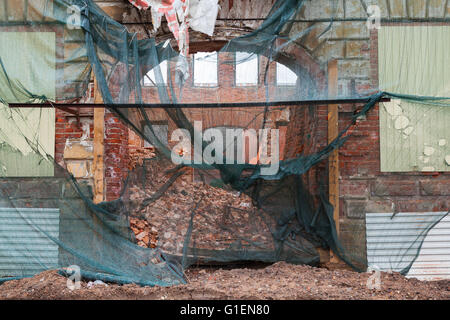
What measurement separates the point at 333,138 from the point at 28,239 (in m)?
3.14

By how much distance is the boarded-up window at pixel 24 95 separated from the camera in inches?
129

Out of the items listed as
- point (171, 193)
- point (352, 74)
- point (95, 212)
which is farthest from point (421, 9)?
point (95, 212)

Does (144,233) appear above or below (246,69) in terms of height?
below

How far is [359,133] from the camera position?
11.2 feet

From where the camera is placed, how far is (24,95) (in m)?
3.27

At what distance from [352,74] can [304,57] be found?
79cm

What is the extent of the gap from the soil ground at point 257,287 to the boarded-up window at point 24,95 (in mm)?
1099

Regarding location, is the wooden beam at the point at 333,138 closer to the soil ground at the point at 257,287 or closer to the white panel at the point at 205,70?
the soil ground at the point at 257,287

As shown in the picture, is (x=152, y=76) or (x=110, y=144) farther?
(x=110, y=144)

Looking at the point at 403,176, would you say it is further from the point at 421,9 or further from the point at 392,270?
the point at 421,9

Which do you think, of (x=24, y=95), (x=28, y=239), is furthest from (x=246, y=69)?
(x=28, y=239)

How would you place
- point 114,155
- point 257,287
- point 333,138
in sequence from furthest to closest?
1. point 114,155
2. point 333,138
3. point 257,287

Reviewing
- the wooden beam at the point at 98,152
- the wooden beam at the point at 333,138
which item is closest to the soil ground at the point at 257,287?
the wooden beam at the point at 333,138

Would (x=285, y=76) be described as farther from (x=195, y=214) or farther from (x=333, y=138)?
(x=195, y=214)
